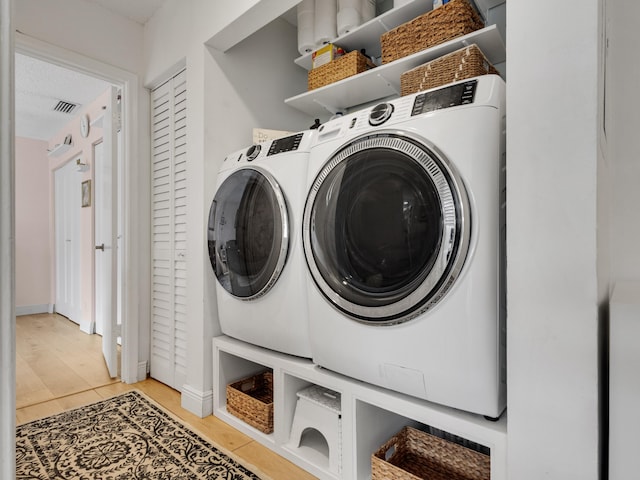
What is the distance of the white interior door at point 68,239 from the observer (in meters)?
4.33

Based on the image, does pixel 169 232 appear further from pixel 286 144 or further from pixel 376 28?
pixel 376 28

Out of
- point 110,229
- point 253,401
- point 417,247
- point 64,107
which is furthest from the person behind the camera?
point 64,107

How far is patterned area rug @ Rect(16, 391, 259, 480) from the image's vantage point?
1.50 metres

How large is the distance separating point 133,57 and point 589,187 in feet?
9.23

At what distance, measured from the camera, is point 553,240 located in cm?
90

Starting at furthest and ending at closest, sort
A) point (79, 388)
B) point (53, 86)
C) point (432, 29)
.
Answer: point (53, 86) → point (79, 388) → point (432, 29)

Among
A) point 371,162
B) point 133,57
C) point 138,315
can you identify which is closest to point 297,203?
point 371,162

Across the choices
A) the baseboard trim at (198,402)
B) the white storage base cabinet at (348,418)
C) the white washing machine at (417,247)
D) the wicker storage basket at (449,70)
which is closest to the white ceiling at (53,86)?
the wicker storage basket at (449,70)

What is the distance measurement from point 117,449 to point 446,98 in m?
2.00

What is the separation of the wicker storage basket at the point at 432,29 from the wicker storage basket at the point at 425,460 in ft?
5.29

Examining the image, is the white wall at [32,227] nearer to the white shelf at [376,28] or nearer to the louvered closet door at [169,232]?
the louvered closet door at [169,232]

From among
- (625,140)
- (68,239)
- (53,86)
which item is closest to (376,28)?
(625,140)

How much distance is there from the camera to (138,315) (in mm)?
2539

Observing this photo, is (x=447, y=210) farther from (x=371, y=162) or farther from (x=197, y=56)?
(x=197, y=56)
